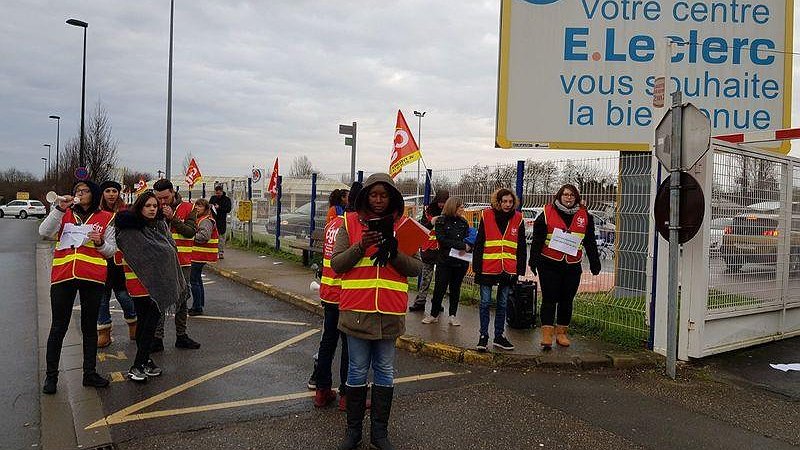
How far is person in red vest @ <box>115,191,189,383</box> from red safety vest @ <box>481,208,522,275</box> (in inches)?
124

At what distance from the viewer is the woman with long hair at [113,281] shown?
5629 mm

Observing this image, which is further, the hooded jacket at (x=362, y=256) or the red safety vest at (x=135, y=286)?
the red safety vest at (x=135, y=286)

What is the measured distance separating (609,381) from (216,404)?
353 centimetres

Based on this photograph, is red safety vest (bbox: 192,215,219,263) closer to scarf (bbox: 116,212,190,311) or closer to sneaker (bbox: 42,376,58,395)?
scarf (bbox: 116,212,190,311)

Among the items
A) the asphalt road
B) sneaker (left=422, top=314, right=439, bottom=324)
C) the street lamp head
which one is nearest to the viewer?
the asphalt road

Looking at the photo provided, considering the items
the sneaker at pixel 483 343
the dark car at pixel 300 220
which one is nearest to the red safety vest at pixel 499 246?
the sneaker at pixel 483 343

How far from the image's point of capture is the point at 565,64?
390 inches

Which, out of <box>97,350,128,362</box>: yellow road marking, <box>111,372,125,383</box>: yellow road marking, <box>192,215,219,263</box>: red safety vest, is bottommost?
<box>111,372,125,383</box>: yellow road marking

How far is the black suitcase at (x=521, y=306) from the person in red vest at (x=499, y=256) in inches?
33.7

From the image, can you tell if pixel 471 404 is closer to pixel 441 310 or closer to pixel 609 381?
pixel 609 381

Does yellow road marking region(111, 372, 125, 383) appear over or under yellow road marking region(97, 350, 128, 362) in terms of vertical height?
under

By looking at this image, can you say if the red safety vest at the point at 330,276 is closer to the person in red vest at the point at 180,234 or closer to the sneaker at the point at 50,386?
the person in red vest at the point at 180,234

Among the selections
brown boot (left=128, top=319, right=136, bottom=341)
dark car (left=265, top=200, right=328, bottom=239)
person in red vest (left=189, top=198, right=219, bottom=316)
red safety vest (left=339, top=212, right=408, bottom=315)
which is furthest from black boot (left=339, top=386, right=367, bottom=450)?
dark car (left=265, top=200, right=328, bottom=239)

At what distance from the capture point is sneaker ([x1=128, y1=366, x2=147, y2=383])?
5.20 metres
